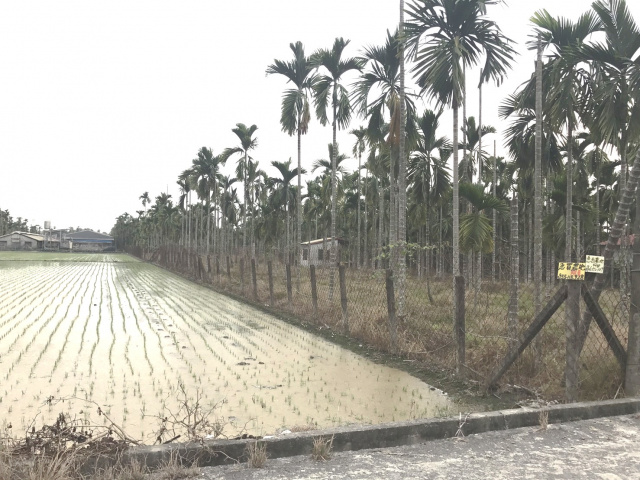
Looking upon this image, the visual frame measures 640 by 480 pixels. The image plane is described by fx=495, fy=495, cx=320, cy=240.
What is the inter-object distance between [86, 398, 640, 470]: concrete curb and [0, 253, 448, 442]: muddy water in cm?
67

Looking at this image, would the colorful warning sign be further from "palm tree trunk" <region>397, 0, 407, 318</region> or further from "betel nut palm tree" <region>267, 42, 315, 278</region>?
"betel nut palm tree" <region>267, 42, 315, 278</region>

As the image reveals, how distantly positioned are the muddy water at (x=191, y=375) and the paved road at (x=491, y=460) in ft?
4.32

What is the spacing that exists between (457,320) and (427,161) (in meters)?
11.4

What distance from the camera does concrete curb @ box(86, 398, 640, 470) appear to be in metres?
3.19

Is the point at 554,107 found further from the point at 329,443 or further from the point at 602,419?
the point at 329,443

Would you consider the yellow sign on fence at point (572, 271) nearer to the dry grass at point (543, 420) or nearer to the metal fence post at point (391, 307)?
the dry grass at point (543, 420)

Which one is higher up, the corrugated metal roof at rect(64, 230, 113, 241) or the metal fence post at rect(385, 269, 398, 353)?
the corrugated metal roof at rect(64, 230, 113, 241)

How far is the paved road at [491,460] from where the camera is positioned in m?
3.16

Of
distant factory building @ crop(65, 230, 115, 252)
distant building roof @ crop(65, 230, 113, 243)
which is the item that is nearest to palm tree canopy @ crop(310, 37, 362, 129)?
distant factory building @ crop(65, 230, 115, 252)

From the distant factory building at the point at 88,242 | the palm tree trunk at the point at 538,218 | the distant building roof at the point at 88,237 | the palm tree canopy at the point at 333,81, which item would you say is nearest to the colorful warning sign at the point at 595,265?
the palm tree trunk at the point at 538,218

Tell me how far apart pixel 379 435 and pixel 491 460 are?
2.60 ft

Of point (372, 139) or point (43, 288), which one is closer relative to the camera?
point (372, 139)

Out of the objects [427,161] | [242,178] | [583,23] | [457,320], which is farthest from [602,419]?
[242,178]

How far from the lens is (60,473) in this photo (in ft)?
8.87
